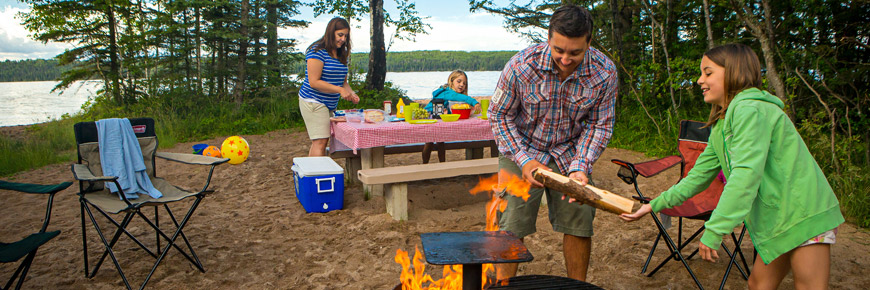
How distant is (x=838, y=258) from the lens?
3412 millimetres

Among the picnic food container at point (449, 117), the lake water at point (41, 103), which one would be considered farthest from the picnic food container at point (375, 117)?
the lake water at point (41, 103)

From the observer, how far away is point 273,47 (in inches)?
419

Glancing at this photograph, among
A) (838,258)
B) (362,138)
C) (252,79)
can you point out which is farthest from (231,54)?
(838,258)

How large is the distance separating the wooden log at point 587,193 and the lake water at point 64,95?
5421 mm

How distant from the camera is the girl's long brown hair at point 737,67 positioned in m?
1.89

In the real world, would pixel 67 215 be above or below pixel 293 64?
below

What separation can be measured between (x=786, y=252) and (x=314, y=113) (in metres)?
3.98

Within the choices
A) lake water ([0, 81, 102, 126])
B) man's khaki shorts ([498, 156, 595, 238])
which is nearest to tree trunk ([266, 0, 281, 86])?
lake water ([0, 81, 102, 126])

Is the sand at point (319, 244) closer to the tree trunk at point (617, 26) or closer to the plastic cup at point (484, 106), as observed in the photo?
the plastic cup at point (484, 106)

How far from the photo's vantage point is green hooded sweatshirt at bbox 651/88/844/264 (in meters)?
1.75

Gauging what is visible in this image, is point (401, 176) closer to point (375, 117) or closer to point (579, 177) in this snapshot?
point (375, 117)

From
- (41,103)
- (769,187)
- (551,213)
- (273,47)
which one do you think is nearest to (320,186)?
(551,213)

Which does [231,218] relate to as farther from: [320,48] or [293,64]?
[293,64]

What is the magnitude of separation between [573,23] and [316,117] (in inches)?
132
